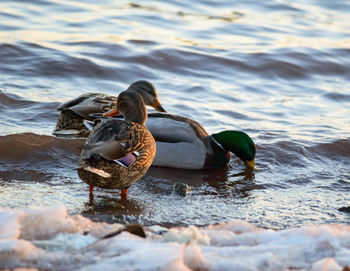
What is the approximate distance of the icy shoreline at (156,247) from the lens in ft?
11.3

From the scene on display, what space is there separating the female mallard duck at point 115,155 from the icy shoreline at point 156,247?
0.68m

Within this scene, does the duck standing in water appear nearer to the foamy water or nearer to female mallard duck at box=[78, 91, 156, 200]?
the foamy water

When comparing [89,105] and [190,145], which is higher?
[89,105]

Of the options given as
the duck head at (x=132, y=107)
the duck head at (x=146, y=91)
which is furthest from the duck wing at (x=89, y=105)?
the duck head at (x=132, y=107)

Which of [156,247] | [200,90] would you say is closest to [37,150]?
[156,247]

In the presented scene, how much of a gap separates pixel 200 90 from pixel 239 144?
278 centimetres

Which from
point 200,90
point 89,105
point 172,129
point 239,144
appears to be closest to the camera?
point 172,129

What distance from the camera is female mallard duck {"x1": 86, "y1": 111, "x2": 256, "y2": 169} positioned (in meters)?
6.52

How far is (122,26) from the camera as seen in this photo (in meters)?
12.4

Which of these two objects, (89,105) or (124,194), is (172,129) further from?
(124,194)

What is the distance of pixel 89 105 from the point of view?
680 centimetres

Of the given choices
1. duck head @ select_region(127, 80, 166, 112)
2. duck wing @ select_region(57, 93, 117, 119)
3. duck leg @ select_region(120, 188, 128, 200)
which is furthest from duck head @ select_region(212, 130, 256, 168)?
duck leg @ select_region(120, 188, 128, 200)

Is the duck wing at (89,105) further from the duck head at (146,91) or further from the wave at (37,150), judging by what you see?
the duck head at (146,91)

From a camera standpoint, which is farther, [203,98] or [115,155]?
[203,98]
